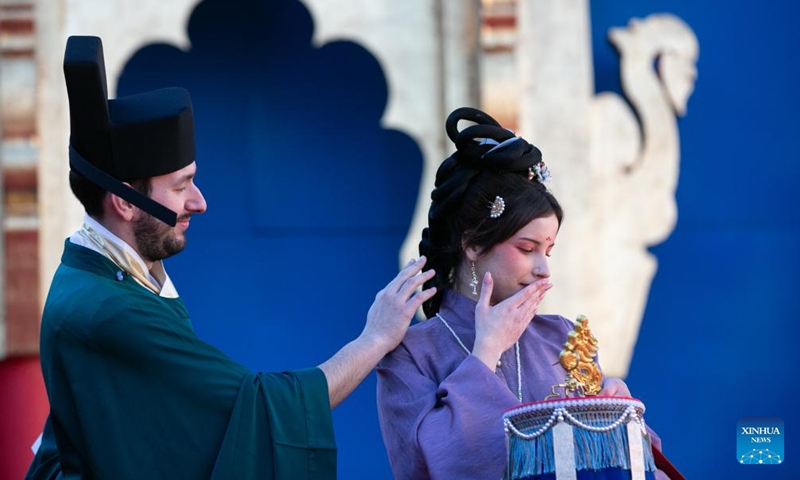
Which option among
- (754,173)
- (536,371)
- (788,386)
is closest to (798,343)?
(788,386)

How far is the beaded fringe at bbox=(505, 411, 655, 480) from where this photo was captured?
271 cm

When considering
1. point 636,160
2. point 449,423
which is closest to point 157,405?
point 449,423

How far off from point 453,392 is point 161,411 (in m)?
0.63

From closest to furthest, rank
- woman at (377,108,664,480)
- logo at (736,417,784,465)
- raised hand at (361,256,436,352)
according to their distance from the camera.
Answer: woman at (377,108,664,480) → raised hand at (361,256,436,352) → logo at (736,417,784,465)

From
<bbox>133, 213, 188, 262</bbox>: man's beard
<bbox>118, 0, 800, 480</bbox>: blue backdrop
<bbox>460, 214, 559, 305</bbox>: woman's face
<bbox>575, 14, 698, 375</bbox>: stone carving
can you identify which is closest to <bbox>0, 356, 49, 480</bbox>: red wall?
<bbox>118, 0, 800, 480</bbox>: blue backdrop

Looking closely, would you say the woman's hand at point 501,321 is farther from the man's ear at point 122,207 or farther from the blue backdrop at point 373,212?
the blue backdrop at point 373,212

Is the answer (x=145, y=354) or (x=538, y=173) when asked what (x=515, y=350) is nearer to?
(x=538, y=173)

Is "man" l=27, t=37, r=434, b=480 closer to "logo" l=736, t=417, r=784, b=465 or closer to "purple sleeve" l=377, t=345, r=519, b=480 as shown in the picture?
"purple sleeve" l=377, t=345, r=519, b=480

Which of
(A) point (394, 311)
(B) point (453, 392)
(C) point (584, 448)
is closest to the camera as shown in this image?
(C) point (584, 448)

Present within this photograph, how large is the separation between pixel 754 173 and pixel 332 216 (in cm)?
179

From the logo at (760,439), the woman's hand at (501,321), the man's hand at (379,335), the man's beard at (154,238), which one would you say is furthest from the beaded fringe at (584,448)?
the logo at (760,439)

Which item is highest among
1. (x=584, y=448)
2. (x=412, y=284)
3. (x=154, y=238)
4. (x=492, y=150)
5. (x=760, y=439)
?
(x=492, y=150)

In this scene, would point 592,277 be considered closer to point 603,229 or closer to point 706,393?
point 603,229

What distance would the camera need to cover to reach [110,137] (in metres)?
2.98
